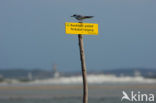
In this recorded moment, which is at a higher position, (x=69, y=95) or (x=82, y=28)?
(x=82, y=28)

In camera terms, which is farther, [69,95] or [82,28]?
[69,95]

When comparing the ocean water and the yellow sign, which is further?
the ocean water

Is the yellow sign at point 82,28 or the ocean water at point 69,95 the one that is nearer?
the yellow sign at point 82,28

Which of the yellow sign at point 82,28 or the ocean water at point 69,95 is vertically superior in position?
the yellow sign at point 82,28

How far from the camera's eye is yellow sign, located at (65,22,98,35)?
15258 mm

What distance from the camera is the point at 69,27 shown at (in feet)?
50.0

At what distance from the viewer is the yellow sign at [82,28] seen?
601 inches

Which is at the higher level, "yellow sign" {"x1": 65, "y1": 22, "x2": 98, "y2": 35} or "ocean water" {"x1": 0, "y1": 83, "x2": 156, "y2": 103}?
"yellow sign" {"x1": 65, "y1": 22, "x2": 98, "y2": 35}

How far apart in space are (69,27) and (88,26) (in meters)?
0.50

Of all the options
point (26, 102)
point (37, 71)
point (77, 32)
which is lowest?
point (37, 71)

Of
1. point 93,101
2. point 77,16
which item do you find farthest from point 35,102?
point 77,16

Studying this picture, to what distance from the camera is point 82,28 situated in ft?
50.6

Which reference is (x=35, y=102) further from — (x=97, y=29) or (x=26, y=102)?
(x=97, y=29)

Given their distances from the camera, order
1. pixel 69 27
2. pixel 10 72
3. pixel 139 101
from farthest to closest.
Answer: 1. pixel 10 72
2. pixel 139 101
3. pixel 69 27
